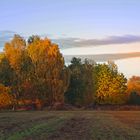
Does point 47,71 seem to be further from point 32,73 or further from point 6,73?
point 6,73

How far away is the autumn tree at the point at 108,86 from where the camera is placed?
104 m

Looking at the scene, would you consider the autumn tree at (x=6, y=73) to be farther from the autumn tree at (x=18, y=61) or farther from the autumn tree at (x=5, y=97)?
the autumn tree at (x=5, y=97)

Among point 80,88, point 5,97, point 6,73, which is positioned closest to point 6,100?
point 5,97

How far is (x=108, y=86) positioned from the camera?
347ft

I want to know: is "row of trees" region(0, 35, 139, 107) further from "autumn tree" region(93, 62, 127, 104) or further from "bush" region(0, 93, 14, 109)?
"autumn tree" region(93, 62, 127, 104)

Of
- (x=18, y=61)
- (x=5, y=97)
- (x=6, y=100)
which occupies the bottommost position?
(x=6, y=100)

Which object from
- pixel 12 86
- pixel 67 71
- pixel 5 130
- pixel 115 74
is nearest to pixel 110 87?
pixel 115 74

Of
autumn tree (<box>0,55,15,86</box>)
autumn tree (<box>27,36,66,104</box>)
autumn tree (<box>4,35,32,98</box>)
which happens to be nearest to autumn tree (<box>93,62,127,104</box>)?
autumn tree (<box>27,36,66,104</box>)

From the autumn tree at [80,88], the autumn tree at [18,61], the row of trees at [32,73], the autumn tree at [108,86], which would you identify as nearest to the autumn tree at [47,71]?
the row of trees at [32,73]

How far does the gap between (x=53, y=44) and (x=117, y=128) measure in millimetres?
56315

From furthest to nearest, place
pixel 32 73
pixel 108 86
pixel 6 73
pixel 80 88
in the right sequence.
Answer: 1. pixel 108 86
2. pixel 80 88
3. pixel 32 73
4. pixel 6 73

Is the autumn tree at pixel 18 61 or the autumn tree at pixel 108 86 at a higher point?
the autumn tree at pixel 18 61

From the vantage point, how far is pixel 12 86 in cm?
8269

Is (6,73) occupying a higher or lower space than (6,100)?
higher
